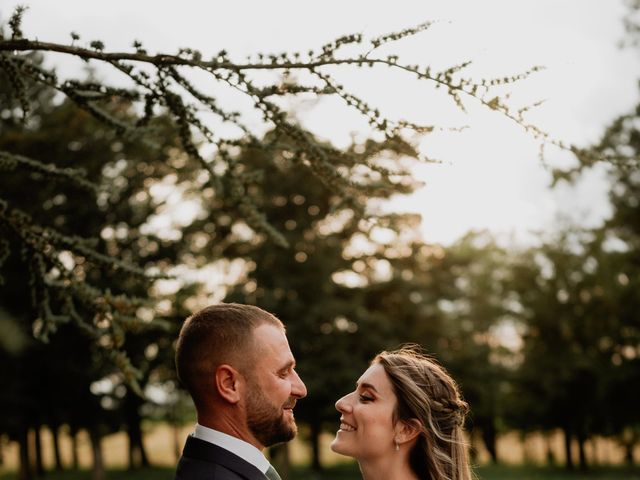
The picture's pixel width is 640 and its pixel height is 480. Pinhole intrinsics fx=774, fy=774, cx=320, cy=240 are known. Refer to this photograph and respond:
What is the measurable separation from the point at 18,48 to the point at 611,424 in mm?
31940

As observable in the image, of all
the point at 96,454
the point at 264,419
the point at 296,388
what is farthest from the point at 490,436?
the point at 264,419

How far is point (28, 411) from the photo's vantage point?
2334 cm

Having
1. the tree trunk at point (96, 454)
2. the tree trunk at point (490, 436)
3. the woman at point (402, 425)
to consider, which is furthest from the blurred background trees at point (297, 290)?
the woman at point (402, 425)

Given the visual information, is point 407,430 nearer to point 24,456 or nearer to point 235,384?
point 235,384

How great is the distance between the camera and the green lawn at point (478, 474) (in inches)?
1166

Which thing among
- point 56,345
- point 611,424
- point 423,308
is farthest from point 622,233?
point 56,345

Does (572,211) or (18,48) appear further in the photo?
(572,211)

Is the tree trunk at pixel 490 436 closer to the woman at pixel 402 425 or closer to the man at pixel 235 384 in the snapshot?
the woman at pixel 402 425

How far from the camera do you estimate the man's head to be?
3309 mm

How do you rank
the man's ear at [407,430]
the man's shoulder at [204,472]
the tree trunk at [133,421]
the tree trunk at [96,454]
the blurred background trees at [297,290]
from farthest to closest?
the tree trunk at [133,421] → the tree trunk at [96,454] → the blurred background trees at [297,290] → the man's ear at [407,430] → the man's shoulder at [204,472]

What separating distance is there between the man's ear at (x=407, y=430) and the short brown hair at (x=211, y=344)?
1.77 meters

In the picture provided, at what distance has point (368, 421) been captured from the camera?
473 centimetres

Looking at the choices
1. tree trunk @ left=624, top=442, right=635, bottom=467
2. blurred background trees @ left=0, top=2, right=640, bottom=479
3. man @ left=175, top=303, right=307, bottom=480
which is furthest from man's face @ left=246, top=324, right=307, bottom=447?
tree trunk @ left=624, top=442, right=635, bottom=467

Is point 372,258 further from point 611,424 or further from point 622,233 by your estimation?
point 611,424
